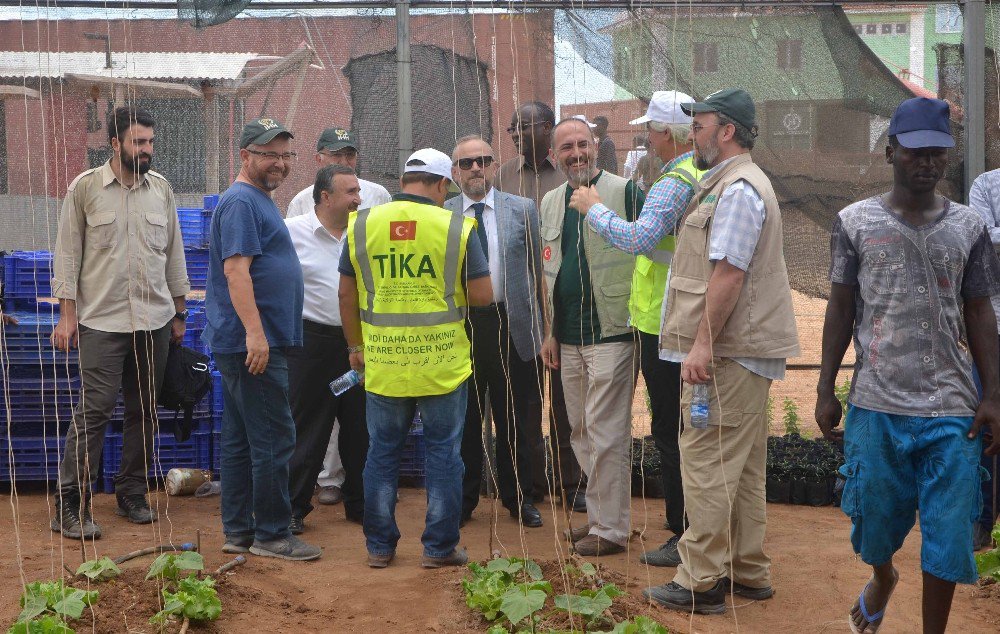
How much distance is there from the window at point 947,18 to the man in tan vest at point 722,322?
3658mm

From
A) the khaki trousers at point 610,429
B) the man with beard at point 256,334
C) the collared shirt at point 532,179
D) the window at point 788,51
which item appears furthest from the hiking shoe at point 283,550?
the window at point 788,51

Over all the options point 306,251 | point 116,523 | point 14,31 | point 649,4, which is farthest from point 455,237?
point 14,31

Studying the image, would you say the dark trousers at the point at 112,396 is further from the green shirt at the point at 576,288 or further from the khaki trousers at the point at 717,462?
the khaki trousers at the point at 717,462

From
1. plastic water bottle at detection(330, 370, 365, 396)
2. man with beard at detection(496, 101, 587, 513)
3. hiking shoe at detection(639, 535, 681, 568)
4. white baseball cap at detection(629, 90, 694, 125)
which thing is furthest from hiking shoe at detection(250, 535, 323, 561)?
white baseball cap at detection(629, 90, 694, 125)

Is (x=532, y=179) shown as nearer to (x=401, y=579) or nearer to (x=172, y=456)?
(x=401, y=579)

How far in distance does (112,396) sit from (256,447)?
1084mm

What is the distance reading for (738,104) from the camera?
176 inches

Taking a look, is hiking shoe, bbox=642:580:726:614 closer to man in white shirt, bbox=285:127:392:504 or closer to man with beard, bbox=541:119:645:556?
man with beard, bbox=541:119:645:556

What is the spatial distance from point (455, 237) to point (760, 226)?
4.59 feet

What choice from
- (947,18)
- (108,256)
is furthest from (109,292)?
(947,18)

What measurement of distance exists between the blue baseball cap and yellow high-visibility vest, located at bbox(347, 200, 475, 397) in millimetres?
1964

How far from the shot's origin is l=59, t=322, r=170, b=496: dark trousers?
5824 mm

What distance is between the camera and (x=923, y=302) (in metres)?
3.90

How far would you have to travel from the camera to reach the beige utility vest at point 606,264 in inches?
213
